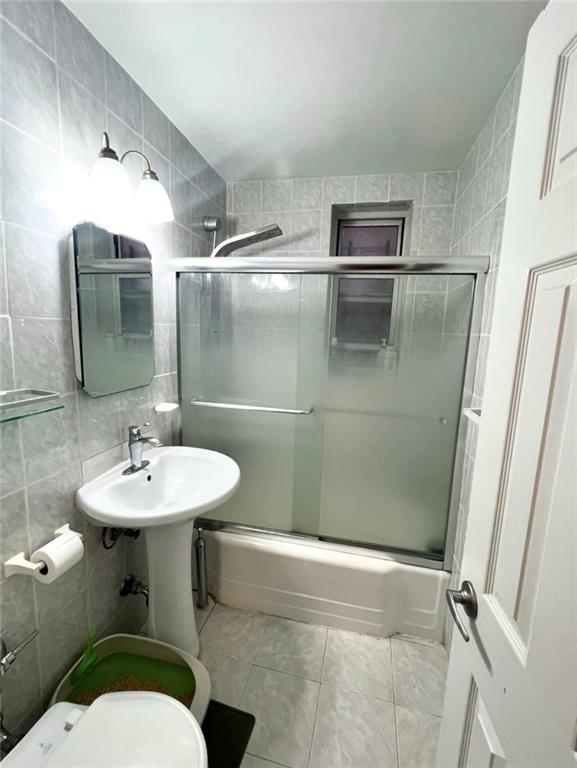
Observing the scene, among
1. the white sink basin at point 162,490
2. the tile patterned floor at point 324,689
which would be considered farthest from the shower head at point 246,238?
the tile patterned floor at point 324,689

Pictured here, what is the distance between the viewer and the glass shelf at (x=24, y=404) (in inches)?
27.2

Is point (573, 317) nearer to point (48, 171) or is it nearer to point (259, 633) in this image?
point (48, 171)

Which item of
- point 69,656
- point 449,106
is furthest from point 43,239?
point 449,106

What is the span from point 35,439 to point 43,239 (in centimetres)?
57

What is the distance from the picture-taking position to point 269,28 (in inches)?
37.1

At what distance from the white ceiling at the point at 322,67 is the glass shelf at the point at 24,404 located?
1.12m

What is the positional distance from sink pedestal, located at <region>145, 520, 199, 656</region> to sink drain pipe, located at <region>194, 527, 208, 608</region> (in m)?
0.27

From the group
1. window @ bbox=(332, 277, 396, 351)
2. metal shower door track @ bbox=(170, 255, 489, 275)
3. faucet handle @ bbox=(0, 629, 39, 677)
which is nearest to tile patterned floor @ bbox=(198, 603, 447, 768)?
faucet handle @ bbox=(0, 629, 39, 677)

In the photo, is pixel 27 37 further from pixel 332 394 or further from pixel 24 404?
pixel 332 394

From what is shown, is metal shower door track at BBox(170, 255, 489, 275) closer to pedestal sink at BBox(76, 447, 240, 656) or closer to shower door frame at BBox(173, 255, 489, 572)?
shower door frame at BBox(173, 255, 489, 572)

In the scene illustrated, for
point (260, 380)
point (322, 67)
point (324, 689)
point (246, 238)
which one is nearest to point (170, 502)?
point (260, 380)

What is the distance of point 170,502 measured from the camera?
127cm

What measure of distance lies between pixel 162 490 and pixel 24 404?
0.70m

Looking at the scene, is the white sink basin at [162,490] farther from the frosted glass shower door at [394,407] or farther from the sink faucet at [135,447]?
the frosted glass shower door at [394,407]
